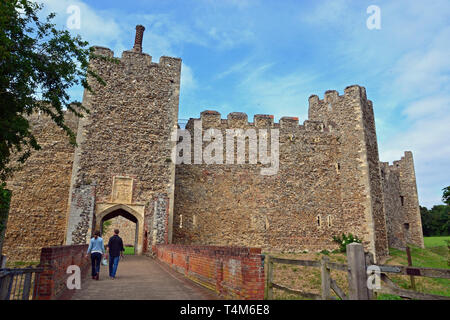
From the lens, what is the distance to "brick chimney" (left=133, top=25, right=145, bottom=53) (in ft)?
61.8

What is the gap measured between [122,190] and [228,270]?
37.8 feet

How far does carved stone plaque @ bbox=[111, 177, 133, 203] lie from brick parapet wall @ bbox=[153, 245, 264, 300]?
7726 millimetres

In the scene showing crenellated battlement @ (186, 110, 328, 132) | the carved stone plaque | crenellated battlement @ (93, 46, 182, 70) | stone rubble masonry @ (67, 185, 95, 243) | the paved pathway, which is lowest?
the paved pathway

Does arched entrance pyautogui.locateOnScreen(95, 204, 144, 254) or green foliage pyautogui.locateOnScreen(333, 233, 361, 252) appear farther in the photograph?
green foliage pyautogui.locateOnScreen(333, 233, 361, 252)

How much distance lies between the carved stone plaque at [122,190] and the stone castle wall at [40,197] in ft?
11.8

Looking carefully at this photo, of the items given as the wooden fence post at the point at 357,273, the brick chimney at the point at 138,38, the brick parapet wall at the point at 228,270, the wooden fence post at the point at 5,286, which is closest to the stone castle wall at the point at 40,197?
the brick chimney at the point at 138,38

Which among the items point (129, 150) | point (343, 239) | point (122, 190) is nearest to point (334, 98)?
point (343, 239)

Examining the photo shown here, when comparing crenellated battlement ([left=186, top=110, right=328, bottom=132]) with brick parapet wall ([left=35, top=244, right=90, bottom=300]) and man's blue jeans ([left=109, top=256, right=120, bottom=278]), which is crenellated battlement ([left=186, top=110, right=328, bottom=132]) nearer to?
man's blue jeans ([left=109, top=256, right=120, bottom=278])

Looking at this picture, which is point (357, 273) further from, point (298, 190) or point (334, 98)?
point (334, 98)

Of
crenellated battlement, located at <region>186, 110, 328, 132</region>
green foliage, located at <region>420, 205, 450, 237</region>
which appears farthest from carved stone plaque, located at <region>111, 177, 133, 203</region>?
green foliage, located at <region>420, 205, 450, 237</region>

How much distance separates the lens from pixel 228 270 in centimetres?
599

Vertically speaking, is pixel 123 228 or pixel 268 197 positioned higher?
pixel 268 197
